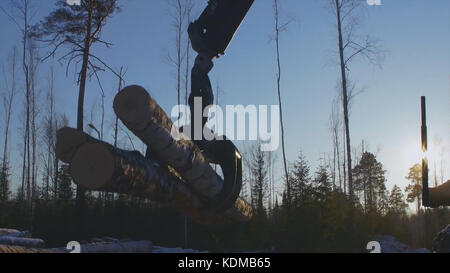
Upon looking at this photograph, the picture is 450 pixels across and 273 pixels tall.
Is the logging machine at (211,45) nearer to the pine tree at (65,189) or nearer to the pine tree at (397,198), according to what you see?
the pine tree at (65,189)

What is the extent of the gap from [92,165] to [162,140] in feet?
2.88

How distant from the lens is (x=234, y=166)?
18.8ft

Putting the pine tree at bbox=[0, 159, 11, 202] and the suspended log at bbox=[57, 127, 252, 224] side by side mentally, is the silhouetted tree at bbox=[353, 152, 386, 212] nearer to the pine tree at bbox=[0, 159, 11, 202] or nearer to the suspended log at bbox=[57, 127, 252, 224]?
the pine tree at bbox=[0, 159, 11, 202]

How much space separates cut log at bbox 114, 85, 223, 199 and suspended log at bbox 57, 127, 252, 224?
175 millimetres

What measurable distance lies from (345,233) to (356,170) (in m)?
27.5

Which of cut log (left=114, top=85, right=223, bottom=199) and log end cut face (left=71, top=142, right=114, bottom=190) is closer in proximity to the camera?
log end cut face (left=71, top=142, right=114, bottom=190)

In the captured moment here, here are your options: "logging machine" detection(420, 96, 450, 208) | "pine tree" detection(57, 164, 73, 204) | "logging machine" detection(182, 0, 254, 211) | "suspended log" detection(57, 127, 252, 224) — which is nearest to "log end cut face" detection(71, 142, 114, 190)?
"suspended log" detection(57, 127, 252, 224)

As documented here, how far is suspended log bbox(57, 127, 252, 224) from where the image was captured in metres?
4.62

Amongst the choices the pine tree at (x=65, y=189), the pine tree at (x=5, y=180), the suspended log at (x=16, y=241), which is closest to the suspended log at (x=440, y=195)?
the suspended log at (x=16, y=241)

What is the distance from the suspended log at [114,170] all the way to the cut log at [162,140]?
18cm

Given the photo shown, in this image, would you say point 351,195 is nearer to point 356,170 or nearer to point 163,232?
point 163,232

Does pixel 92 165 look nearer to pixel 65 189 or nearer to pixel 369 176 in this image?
pixel 65 189
